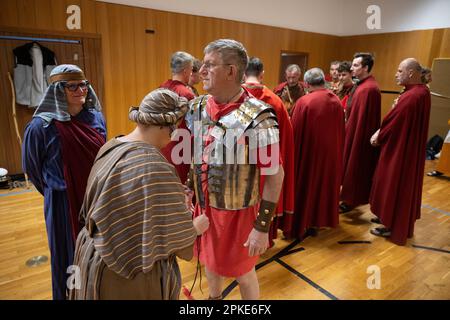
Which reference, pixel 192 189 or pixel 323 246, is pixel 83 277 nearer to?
pixel 192 189

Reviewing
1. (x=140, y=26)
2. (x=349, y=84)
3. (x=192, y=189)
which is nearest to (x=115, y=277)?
(x=192, y=189)

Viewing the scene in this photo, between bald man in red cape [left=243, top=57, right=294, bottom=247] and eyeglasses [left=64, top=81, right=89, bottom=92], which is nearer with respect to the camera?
eyeglasses [left=64, top=81, right=89, bottom=92]

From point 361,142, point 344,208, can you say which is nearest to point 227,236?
point 361,142

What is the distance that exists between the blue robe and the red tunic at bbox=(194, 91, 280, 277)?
0.80m

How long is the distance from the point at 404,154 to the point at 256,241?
1905mm

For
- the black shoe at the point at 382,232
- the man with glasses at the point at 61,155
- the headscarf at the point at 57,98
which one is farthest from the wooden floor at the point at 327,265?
the headscarf at the point at 57,98

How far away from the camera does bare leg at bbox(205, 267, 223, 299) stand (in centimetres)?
168

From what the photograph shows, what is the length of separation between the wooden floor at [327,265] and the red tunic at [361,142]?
335 mm

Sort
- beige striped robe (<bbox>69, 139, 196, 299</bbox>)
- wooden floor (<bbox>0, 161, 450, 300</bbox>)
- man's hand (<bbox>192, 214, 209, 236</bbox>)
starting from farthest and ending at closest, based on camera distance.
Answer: wooden floor (<bbox>0, 161, 450, 300</bbox>) → man's hand (<bbox>192, 214, 209, 236</bbox>) → beige striped robe (<bbox>69, 139, 196, 299</bbox>)

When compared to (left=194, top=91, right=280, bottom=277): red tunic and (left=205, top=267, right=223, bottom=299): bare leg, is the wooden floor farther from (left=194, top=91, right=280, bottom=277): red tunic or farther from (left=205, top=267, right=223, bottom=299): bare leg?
(left=194, top=91, right=280, bottom=277): red tunic

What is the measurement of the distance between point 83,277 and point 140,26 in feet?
13.7

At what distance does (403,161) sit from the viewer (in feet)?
8.36

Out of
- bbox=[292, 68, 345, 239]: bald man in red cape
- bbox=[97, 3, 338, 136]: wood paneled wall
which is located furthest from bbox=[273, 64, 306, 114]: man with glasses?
bbox=[97, 3, 338, 136]: wood paneled wall

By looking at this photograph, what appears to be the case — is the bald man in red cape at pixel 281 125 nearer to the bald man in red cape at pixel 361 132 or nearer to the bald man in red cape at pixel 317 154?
the bald man in red cape at pixel 317 154
